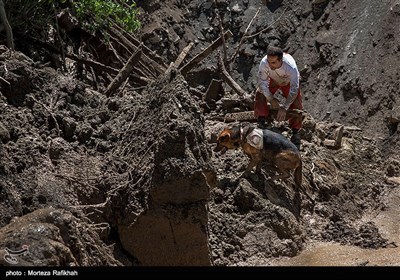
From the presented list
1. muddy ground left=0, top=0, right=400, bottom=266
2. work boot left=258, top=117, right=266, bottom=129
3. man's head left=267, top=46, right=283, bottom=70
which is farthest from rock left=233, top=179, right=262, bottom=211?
man's head left=267, top=46, right=283, bottom=70

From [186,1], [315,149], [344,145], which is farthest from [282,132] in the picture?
[186,1]

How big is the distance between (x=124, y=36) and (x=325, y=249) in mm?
4989

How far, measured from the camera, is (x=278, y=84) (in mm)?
10469

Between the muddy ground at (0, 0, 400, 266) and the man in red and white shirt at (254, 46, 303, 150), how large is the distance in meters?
0.52

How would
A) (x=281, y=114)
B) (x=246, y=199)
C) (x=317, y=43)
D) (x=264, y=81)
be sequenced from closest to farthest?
(x=246, y=199), (x=281, y=114), (x=264, y=81), (x=317, y=43)

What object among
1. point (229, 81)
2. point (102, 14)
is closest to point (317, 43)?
point (229, 81)

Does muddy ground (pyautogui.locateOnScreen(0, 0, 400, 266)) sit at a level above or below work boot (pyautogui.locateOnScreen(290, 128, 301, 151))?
below

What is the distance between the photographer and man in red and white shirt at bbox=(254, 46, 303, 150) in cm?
1018

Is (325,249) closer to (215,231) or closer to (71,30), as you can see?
(215,231)

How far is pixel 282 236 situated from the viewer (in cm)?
905

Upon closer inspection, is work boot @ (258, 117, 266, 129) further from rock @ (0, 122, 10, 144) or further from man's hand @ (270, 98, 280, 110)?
rock @ (0, 122, 10, 144)

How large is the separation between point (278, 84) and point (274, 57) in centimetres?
56

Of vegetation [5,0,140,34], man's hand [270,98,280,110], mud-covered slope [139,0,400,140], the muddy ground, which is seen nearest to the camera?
the muddy ground

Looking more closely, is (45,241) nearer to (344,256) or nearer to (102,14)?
(344,256)
